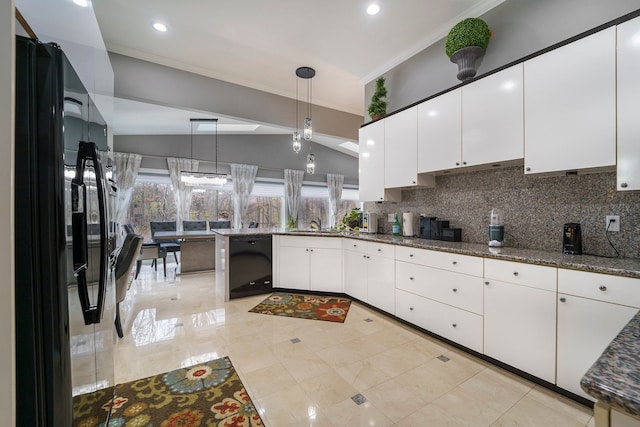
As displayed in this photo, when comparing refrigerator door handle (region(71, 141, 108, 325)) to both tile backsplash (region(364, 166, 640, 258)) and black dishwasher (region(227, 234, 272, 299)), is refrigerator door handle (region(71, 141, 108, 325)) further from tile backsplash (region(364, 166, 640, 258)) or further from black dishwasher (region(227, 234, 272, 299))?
tile backsplash (region(364, 166, 640, 258))

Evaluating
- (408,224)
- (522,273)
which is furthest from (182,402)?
(408,224)

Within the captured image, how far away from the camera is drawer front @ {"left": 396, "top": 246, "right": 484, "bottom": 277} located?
209cm

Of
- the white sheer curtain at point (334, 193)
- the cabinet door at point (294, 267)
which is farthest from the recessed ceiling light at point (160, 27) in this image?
the white sheer curtain at point (334, 193)

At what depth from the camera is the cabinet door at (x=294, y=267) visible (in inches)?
145

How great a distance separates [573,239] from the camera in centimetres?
191

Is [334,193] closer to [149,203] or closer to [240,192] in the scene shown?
[240,192]

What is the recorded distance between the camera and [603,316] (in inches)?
58.7

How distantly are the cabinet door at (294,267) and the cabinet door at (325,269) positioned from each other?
82mm

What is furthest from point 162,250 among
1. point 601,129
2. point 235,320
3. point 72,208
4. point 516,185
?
point 601,129

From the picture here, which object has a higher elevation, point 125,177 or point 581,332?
point 125,177

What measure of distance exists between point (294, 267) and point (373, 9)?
3134mm

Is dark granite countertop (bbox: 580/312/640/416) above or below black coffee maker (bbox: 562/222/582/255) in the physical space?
below

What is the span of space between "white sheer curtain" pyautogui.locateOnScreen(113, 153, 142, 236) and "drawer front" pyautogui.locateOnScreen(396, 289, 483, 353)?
5957mm

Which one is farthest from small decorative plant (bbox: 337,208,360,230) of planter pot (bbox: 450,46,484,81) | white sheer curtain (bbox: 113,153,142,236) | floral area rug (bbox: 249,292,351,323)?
white sheer curtain (bbox: 113,153,142,236)
